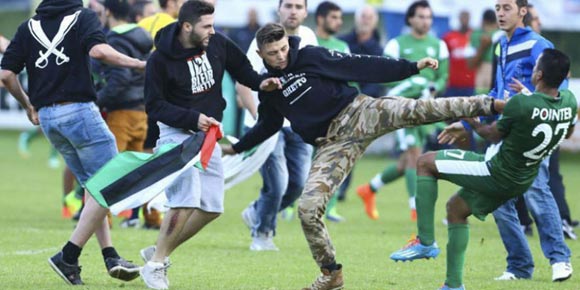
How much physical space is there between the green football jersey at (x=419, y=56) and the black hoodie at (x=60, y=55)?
5.87 m

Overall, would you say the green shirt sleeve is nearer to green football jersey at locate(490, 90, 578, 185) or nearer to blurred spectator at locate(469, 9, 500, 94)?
green football jersey at locate(490, 90, 578, 185)

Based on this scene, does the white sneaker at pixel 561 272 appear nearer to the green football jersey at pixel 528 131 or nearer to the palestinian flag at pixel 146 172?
the green football jersey at pixel 528 131

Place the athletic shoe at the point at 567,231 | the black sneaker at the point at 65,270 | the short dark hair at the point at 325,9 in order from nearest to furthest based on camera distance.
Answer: the black sneaker at the point at 65,270
the athletic shoe at the point at 567,231
the short dark hair at the point at 325,9

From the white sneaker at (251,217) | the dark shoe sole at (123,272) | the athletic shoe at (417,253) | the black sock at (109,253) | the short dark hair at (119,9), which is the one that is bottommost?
the white sneaker at (251,217)

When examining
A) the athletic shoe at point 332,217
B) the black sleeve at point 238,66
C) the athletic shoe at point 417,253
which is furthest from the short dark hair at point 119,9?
the athletic shoe at point 417,253

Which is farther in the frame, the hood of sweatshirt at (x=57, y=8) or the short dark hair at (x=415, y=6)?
the short dark hair at (x=415, y=6)

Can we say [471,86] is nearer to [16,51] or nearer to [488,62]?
[488,62]

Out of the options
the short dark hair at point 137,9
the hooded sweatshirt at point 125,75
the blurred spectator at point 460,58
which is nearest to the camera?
the hooded sweatshirt at point 125,75

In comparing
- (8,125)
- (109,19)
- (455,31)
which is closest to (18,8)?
(8,125)

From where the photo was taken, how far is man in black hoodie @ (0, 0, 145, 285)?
8.49m

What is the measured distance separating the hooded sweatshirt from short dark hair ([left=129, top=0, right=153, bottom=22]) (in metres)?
0.84

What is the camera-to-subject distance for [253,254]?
1066cm

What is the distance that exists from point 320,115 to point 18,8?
985 inches

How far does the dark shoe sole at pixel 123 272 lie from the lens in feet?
27.5
